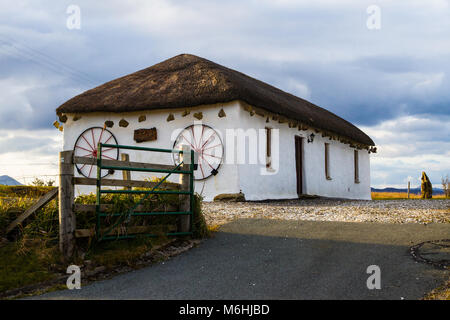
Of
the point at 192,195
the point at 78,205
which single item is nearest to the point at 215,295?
the point at 78,205

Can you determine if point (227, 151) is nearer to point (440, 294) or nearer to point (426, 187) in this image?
point (440, 294)

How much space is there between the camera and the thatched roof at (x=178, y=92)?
551 inches

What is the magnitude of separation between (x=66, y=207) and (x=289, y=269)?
10.4 feet

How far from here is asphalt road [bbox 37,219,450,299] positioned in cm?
518

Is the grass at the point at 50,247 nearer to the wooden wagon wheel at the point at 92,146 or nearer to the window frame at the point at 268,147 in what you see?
the window frame at the point at 268,147

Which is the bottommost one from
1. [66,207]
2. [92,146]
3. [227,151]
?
[66,207]

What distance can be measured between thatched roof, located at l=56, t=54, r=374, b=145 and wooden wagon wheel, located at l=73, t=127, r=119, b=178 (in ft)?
2.55

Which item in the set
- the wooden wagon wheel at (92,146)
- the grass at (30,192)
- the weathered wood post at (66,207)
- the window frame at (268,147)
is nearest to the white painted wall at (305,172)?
the window frame at (268,147)

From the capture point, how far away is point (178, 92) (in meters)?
14.7

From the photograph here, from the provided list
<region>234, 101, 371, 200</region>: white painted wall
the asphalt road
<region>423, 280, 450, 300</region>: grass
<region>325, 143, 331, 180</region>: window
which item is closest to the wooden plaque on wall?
<region>234, 101, 371, 200</region>: white painted wall

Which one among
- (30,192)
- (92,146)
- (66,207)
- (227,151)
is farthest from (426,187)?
Answer: (66,207)

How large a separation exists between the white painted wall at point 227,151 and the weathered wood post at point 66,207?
590 cm

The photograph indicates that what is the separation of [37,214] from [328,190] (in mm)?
14434
